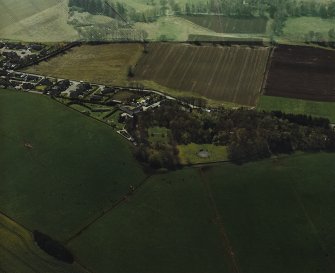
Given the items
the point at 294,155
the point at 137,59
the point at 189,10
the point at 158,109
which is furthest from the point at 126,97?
the point at 189,10

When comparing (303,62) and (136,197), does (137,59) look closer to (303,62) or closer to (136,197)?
(303,62)

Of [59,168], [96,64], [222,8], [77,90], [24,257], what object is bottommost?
[24,257]

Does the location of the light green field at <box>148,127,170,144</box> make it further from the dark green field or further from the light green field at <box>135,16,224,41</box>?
the light green field at <box>135,16,224,41</box>

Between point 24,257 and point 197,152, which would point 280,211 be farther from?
point 24,257

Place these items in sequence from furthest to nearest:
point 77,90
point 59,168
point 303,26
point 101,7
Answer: point 101,7
point 303,26
point 77,90
point 59,168

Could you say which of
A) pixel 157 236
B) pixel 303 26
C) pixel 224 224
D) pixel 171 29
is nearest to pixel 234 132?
pixel 224 224

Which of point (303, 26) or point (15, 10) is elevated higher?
point (15, 10)

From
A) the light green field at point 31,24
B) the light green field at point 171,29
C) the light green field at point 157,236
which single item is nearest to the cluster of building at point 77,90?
the light green field at point 31,24
